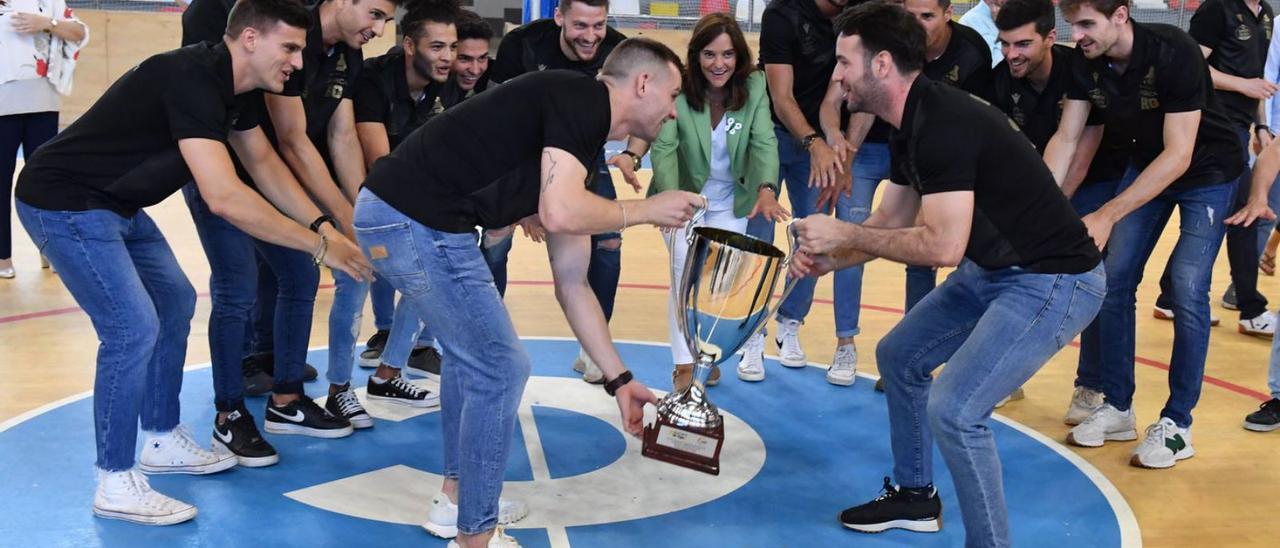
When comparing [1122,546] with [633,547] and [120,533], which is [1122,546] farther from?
[120,533]

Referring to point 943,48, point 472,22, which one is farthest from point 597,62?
point 943,48

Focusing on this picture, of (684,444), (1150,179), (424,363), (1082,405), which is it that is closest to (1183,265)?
(1150,179)

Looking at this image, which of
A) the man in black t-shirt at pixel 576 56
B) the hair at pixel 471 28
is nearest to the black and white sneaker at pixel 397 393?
the man in black t-shirt at pixel 576 56

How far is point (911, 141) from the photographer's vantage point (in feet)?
11.5

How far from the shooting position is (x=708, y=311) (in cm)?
373

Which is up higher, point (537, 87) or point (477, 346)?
point (537, 87)

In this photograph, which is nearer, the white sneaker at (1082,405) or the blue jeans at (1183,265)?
the blue jeans at (1183,265)

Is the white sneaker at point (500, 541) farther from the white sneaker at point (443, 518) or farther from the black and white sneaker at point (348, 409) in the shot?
the black and white sneaker at point (348, 409)

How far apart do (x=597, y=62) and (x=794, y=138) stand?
104 cm

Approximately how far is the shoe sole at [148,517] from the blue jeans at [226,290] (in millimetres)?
685

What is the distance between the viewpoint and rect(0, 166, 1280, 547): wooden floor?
14.7 ft

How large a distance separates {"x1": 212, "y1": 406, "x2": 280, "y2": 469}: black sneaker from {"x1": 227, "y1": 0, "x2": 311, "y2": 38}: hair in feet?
4.91

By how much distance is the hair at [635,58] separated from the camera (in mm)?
3463

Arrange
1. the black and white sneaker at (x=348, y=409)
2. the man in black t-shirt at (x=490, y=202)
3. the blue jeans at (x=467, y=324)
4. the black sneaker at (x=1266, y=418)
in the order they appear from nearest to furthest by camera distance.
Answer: the man in black t-shirt at (x=490, y=202) < the blue jeans at (x=467, y=324) < the black and white sneaker at (x=348, y=409) < the black sneaker at (x=1266, y=418)
